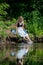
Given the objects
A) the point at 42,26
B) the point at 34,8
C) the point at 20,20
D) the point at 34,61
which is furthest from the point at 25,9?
the point at 34,61

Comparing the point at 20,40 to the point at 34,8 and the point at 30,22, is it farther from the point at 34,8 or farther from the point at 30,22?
the point at 34,8

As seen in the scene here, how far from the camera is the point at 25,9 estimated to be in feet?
71.9

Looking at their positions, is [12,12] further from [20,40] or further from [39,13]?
[20,40]

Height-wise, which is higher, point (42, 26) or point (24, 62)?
point (24, 62)

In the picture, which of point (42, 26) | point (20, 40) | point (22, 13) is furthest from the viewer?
point (22, 13)

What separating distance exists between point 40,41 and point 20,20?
1354 millimetres

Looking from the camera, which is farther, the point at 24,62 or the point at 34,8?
the point at 34,8

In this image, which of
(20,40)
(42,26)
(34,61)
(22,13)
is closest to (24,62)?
(34,61)

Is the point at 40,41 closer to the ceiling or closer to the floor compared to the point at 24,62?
closer to the floor

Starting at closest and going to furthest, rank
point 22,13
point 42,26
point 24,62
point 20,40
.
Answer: point 24,62, point 20,40, point 42,26, point 22,13

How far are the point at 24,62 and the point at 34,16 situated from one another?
11.6 meters

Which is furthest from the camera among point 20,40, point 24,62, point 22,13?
point 22,13

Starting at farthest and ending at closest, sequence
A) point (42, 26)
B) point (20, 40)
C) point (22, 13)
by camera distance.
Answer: point (22, 13) → point (42, 26) → point (20, 40)

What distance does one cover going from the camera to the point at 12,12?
21.8m
